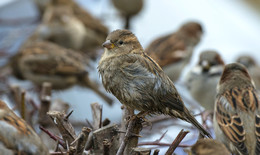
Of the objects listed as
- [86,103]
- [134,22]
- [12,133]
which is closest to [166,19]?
[134,22]

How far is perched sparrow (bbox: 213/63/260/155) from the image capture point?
262 centimetres

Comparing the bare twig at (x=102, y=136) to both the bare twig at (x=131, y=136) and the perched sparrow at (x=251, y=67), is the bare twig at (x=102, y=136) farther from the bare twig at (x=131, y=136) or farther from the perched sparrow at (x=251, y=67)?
the perched sparrow at (x=251, y=67)

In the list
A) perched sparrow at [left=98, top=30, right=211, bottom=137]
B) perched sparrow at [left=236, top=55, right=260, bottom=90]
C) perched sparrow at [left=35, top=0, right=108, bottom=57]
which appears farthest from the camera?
perched sparrow at [left=35, top=0, right=108, bottom=57]

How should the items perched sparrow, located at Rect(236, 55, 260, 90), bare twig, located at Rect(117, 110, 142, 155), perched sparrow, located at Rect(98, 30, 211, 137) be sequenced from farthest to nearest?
1. perched sparrow, located at Rect(236, 55, 260, 90)
2. perched sparrow, located at Rect(98, 30, 211, 137)
3. bare twig, located at Rect(117, 110, 142, 155)

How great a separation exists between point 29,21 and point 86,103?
2801 mm

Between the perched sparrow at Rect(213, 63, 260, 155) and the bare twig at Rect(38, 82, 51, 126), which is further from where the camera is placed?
the bare twig at Rect(38, 82, 51, 126)

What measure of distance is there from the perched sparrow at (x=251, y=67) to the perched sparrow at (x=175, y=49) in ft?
2.00

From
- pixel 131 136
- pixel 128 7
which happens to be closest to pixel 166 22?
pixel 128 7

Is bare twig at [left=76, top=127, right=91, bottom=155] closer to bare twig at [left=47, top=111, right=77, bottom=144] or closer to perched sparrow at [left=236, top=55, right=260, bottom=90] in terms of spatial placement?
bare twig at [left=47, top=111, right=77, bottom=144]

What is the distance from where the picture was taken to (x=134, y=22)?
722 cm

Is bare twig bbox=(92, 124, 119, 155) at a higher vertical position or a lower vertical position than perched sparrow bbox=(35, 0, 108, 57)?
lower

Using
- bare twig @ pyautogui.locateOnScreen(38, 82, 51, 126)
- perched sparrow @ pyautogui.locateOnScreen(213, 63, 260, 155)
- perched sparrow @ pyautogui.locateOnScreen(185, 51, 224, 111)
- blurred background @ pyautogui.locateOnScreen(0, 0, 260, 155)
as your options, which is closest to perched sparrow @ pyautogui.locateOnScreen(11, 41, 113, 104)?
blurred background @ pyautogui.locateOnScreen(0, 0, 260, 155)

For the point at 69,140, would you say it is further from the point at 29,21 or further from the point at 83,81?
the point at 29,21

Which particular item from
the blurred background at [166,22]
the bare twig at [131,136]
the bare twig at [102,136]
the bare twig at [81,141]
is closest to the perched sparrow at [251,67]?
the blurred background at [166,22]
